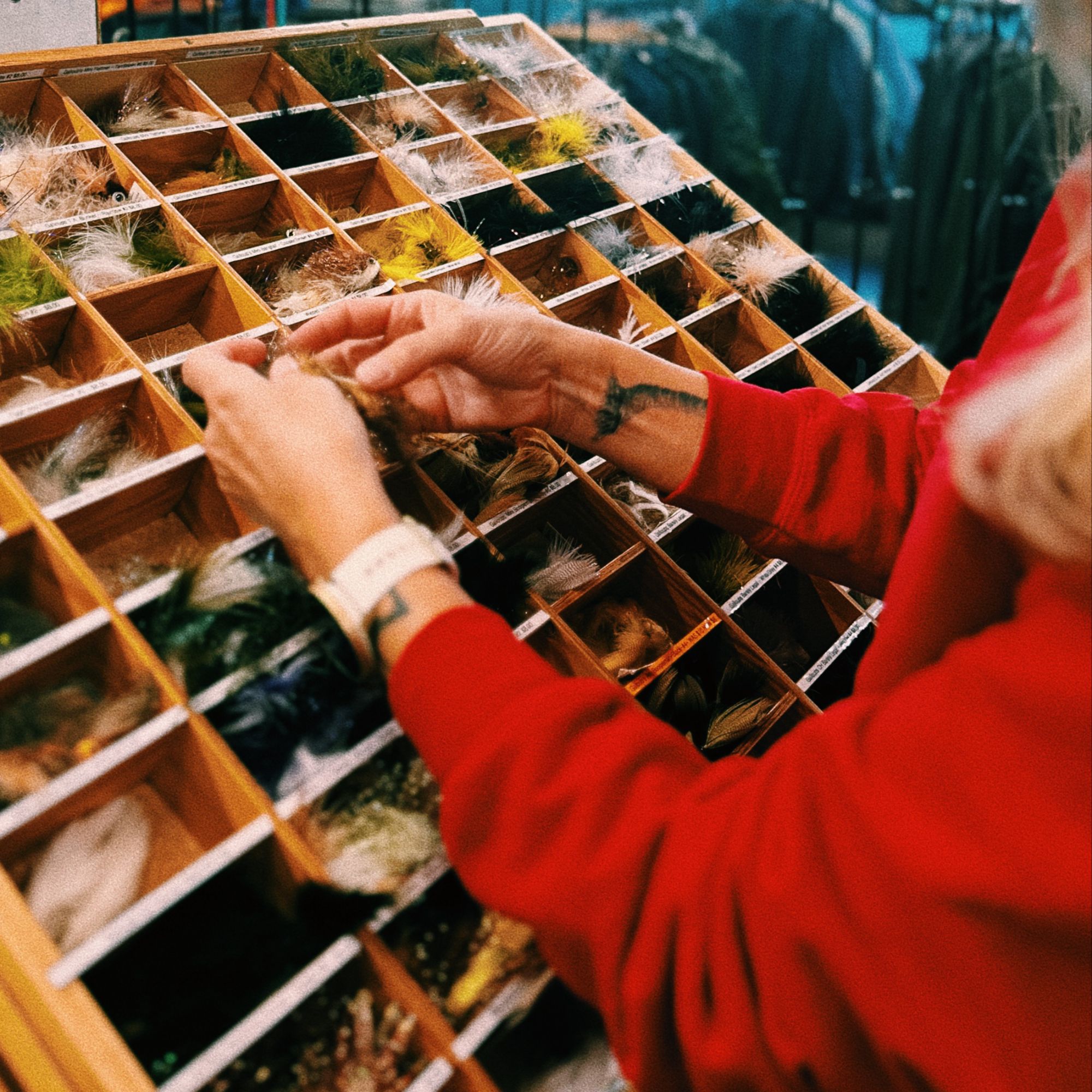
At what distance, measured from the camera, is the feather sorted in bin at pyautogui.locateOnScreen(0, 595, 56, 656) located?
0.84m

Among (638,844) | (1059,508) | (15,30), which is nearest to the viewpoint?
(1059,508)

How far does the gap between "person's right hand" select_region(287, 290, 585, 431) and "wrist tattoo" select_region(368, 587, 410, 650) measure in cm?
33

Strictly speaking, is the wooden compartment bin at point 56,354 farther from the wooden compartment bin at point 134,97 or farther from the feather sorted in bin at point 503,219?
the feather sorted in bin at point 503,219

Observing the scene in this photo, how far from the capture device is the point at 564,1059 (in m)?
0.89

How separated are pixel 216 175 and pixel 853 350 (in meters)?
1.09

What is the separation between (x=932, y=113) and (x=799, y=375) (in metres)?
2.27

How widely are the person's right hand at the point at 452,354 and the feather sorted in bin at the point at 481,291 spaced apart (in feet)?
0.34

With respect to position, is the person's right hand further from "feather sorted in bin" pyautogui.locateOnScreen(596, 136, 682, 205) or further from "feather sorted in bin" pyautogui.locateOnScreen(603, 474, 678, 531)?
"feather sorted in bin" pyautogui.locateOnScreen(596, 136, 682, 205)

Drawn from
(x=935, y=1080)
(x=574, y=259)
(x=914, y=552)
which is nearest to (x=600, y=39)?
(x=574, y=259)

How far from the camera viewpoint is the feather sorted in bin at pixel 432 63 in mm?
1705

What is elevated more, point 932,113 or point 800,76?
point 800,76

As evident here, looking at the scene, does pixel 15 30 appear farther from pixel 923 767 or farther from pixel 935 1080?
pixel 935 1080

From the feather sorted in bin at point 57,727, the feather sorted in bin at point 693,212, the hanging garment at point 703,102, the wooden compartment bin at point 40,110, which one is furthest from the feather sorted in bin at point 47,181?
the hanging garment at point 703,102

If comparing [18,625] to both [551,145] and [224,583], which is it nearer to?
[224,583]
